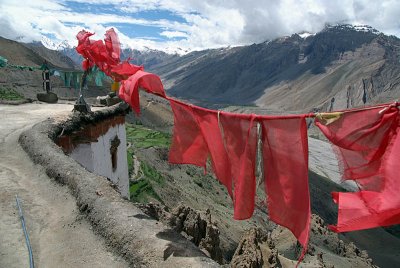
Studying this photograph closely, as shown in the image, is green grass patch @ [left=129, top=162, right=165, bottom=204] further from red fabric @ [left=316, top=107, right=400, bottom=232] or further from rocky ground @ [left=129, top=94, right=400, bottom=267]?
red fabric @ [left=316, top=107, right=400, bottom=232]

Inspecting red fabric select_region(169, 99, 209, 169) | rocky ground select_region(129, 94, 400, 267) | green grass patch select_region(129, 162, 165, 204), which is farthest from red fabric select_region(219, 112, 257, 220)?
green grass patch select_region(129, 162, 165, 204)

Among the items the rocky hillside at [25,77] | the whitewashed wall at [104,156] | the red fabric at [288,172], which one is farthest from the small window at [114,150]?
the rocky hillside at [25,77]

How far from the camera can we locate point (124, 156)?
17344mm

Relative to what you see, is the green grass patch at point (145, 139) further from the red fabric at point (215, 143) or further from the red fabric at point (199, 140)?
the red fabric at point (215, 143)

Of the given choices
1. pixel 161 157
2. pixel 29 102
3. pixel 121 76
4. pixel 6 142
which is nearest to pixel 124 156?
pixel 29 102

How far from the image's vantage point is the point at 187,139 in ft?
22.3

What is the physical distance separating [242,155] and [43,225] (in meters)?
3.54

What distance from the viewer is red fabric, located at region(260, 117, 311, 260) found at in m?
5.49

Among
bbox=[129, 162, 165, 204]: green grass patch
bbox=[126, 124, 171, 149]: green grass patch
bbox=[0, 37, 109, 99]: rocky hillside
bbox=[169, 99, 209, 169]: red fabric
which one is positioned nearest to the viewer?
bbox=[169, 99, 209, 169]: red fabric

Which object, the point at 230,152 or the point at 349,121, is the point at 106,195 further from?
the point at 349,121

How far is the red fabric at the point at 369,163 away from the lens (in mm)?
5051

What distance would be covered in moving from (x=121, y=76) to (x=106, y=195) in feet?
8.10

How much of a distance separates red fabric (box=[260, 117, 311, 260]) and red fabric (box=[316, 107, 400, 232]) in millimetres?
377

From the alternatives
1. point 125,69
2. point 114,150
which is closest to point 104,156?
point 114,150
